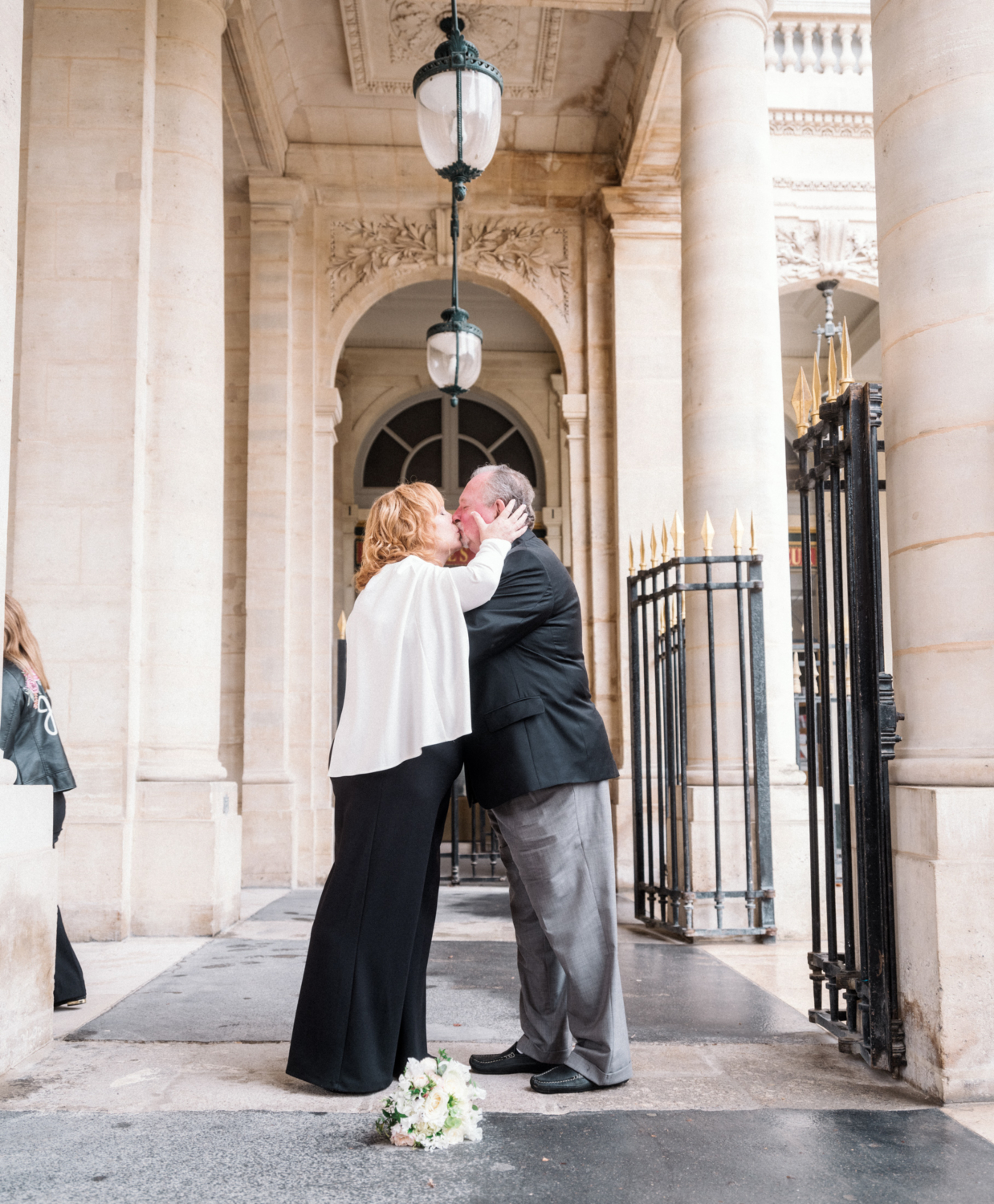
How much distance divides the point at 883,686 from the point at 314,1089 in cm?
227

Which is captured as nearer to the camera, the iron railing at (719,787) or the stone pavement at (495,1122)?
the stone pavement at (495,1122)

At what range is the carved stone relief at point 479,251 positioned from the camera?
1278 cm

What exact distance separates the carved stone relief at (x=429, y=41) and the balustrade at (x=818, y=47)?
2512mm

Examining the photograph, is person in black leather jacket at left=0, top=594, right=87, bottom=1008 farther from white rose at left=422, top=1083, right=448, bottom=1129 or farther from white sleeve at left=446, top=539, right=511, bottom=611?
white rose at left=422, top=1083, right=448, bottom=1129

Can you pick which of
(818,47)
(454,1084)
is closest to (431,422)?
(818,47)

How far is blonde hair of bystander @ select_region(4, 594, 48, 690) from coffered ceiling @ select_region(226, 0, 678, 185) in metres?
6.59

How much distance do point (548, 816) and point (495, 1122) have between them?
3.00 ft

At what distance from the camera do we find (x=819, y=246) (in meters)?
12.6

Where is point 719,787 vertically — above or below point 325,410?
below

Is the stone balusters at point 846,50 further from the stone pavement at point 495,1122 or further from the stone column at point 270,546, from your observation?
the stone pavement at point 495,1122

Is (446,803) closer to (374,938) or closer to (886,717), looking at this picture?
(374,938)

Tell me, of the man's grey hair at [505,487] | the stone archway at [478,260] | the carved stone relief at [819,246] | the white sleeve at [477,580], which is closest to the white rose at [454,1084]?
the white sleeve at [477,580]

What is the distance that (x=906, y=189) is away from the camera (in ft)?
13.3

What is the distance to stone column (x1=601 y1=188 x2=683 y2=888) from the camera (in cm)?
1201
